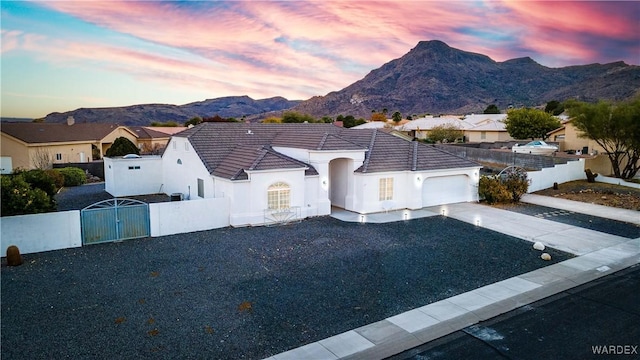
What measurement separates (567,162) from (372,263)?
27458mm

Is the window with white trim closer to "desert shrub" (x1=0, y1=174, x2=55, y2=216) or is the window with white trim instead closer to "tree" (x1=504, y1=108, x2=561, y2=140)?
"desert shrub" (x1=0, y1=174, x2=55, y2=216)

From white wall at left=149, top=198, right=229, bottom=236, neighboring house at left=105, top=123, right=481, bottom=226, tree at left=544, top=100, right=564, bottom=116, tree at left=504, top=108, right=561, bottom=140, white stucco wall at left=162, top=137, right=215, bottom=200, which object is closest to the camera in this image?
white wall at left=149, top=198, right=229, bottom=236

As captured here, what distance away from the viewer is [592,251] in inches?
675

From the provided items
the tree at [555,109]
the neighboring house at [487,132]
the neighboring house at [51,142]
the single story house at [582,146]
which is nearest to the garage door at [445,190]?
the single story house at [582,146]

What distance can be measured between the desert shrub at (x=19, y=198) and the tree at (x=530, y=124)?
5707 centimetres

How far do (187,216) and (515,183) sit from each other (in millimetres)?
20398

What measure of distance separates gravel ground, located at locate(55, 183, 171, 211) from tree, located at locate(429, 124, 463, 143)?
139 ft

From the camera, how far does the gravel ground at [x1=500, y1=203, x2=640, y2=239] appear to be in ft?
66.7

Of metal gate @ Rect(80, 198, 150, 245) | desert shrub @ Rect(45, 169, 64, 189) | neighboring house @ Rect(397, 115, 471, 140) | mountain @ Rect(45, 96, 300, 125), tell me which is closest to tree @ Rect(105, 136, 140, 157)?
desert shrub @ Rect(45, 169, 64, 189)

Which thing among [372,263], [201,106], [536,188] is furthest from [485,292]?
[201,106]

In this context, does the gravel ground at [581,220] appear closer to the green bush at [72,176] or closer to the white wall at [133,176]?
the white wall at [133,176]

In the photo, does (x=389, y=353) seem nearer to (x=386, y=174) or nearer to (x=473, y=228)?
(x=473, y=228)

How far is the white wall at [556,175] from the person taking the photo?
1208 inches

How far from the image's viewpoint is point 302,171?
72.3 feet
